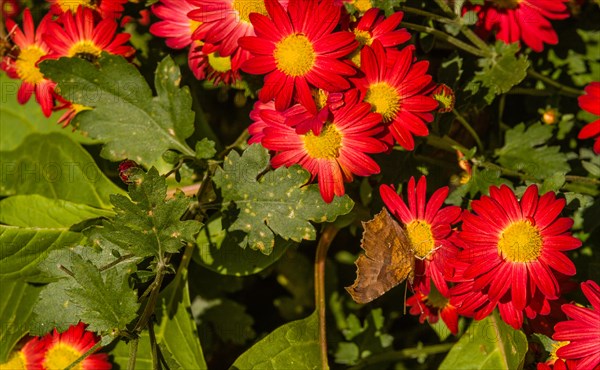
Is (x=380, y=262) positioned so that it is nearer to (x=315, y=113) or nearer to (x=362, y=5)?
(x=315, y=113)

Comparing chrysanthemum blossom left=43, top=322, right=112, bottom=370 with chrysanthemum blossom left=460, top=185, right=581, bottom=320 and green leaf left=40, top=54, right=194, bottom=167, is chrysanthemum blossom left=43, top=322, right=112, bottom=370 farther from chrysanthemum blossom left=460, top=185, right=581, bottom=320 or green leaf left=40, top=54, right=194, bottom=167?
chrysanthemum blossom left=460, top=185, right=581, bottom=320

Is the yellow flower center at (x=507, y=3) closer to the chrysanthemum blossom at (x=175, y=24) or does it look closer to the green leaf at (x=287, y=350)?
the chrysanthemum blossom at (x=175, y=24)

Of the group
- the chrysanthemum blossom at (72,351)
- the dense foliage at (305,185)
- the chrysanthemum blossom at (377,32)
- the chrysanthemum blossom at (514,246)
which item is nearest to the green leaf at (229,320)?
the dense foliage at (305,185)

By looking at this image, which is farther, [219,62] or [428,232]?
[219,62]

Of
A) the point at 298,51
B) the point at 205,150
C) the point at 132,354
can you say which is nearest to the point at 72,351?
the point at 132,354

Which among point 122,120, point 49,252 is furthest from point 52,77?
point 49,252
